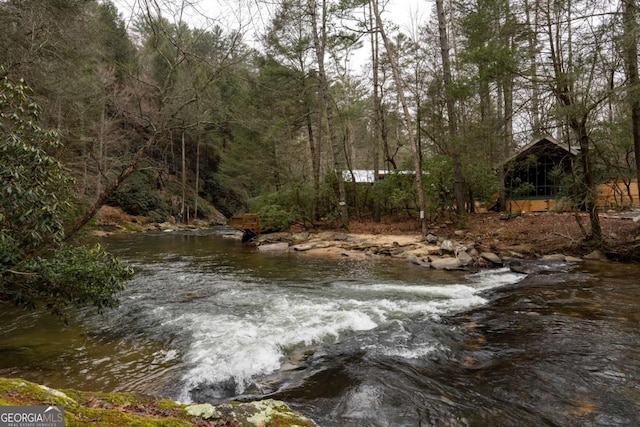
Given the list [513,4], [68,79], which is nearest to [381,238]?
[513,4]

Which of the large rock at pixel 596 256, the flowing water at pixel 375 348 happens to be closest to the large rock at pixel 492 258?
the flowing water at pixel 375 348

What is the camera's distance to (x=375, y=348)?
4.39m

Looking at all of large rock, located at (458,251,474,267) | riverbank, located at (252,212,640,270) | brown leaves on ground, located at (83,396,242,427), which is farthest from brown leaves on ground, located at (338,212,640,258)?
brown leaves on ground, located at (83,396,242,427)

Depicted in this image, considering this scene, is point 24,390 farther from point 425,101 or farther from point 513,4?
point 425,101

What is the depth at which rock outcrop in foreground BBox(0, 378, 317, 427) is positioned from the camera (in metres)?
1.69

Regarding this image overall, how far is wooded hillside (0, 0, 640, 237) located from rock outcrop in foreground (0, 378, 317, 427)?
301 cm

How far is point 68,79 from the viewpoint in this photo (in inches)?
433

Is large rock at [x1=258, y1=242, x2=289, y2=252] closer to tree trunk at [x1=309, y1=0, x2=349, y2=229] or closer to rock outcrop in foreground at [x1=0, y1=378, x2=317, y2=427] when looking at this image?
tree trunk at [x1=309, y1=0, x2=349, y2=229]

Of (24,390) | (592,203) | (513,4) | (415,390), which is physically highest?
(513,4)

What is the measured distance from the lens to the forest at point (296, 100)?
4449 mm

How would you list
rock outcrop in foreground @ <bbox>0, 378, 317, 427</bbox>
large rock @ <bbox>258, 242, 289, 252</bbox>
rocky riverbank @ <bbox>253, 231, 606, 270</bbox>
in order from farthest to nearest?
large rock @ <bbox>258, 242, 289, 252</bbox> → rocky riverbank @ <bbox>253, 231, 606, 270</bbox> → rock outcrop in foreground @ <bbox>0, 378, 317, 427</bbox>

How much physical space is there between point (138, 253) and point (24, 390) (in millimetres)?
12661

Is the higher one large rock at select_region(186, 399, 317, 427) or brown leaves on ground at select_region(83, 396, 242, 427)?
brown leaves on ground at select_region(83, 396, 242, 427)

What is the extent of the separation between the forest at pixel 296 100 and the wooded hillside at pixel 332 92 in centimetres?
6
